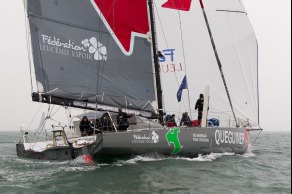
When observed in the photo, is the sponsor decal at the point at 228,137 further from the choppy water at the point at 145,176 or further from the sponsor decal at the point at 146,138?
the sponsor decal at the point at 146,138

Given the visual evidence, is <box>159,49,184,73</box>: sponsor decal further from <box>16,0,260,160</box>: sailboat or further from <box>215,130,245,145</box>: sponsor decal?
<box>215,130,245,145</box>: sponsor decal

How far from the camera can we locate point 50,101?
456 inches

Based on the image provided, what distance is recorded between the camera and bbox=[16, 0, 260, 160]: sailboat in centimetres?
1096

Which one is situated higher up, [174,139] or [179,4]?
[179,4]

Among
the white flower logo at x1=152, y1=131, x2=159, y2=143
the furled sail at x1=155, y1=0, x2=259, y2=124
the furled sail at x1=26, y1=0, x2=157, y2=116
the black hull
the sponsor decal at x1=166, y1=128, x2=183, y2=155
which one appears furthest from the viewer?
the furled sail at x1=155, y1=0, x2=259, y2=124

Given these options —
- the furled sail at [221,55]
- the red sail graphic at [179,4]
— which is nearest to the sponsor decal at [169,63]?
the furled sail at [221,55]

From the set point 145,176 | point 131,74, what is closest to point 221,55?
point 131,74

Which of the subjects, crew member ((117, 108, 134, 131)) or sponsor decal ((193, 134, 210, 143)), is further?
sponsor decal ((193, 134, 210, 143))

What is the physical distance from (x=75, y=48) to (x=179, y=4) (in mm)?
5514

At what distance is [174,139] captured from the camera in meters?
10.8

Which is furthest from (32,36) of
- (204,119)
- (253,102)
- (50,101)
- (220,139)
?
(253,102)

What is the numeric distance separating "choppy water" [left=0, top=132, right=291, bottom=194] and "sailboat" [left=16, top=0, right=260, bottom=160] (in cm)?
48

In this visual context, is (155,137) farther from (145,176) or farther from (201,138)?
(145,176)

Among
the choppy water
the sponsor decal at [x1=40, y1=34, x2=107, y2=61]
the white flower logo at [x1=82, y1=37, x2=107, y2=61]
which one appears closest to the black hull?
the choppy water
